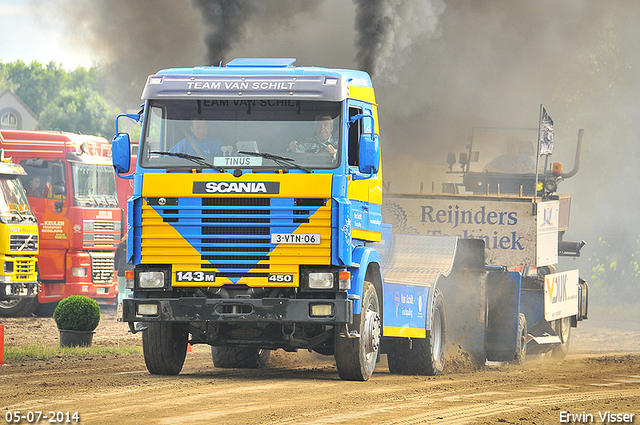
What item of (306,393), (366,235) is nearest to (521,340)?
(366,235)

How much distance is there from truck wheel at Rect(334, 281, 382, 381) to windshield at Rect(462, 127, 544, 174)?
29.9ft

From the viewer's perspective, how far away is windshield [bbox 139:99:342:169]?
399 inches

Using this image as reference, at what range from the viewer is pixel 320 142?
10.2 meters

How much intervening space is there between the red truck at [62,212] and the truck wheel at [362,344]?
13382 millimetres

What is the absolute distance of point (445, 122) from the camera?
84.5 feet

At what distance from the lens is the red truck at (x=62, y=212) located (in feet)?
74.3

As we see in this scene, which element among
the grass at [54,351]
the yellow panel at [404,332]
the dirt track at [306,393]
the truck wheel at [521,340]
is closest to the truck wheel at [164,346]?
the dirt track at [306,393]

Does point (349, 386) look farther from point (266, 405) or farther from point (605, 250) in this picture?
point (605, 250)

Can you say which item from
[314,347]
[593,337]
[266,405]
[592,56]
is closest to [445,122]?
[593,337]

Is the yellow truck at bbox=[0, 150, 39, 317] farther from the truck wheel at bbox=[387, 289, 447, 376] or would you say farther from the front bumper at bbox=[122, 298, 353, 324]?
the front bumper at bbox=[122, 298, 353, 324]

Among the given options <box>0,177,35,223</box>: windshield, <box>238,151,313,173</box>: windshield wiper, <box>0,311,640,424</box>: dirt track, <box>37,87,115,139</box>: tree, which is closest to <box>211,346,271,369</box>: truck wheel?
<box>0,311,640,424</box>: dirt track

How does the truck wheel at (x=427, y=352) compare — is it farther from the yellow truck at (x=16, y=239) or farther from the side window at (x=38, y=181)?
the side window at (x=38, y=181)

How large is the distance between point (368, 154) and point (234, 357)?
4041mm

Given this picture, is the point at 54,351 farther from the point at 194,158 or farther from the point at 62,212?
the point at 62,212
